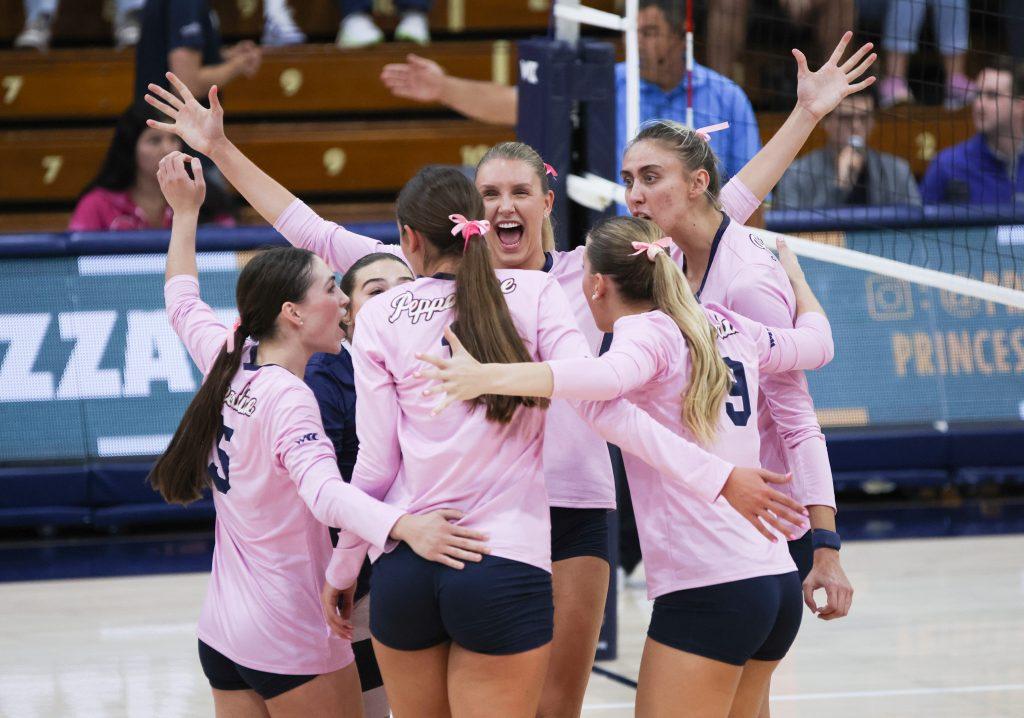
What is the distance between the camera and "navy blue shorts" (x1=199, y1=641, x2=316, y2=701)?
3.37 m

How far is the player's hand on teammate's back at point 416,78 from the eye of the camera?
199 inches

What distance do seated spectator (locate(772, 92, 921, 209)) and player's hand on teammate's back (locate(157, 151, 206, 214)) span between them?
501 cm

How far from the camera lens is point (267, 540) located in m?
3.40

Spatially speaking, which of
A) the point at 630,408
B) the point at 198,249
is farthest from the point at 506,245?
the point at 198,249

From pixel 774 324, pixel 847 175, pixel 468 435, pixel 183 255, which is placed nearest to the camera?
pixel 468 435

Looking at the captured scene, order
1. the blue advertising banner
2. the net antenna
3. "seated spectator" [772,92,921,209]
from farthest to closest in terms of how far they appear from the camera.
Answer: "seated spectator" [772,92,921,209] → the blue advertising banner → the net antenna

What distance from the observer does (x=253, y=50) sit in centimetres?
915

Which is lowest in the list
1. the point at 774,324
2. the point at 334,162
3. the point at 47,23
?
the point at 334,162

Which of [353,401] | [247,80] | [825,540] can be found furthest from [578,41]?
[247,80]

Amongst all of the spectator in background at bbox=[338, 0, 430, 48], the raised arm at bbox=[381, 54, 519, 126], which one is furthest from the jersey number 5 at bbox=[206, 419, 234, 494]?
the spectator in background at bbox=[338, 0, 430, 48]

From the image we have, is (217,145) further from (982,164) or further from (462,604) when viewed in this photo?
(982,164)

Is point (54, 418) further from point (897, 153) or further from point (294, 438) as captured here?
point (897, 153)

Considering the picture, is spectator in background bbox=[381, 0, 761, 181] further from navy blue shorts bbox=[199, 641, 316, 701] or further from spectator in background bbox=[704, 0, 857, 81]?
navy blue shorts bbox=[199, 641, 316, 701]

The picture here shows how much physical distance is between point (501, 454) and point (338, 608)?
596 millimetres
